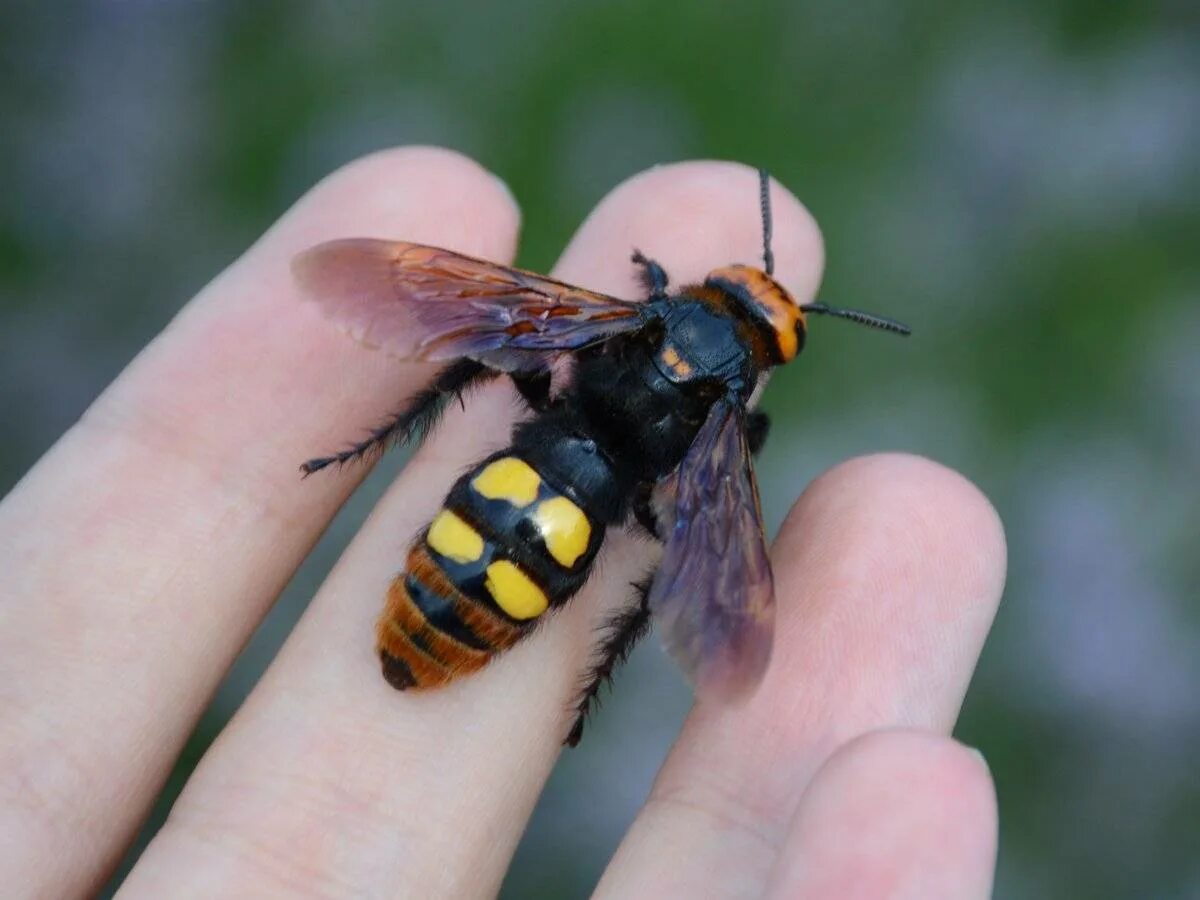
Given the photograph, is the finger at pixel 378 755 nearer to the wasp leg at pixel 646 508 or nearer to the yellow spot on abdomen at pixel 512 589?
the wasp leg at pixel 646 508

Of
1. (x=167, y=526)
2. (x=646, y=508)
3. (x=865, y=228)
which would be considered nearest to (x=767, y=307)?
(x=646, y=508)

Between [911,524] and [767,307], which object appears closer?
[911,524]

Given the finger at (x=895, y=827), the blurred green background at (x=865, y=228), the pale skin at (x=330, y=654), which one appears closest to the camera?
the finger at (x=895, y=827)

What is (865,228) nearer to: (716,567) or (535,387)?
(535,387)

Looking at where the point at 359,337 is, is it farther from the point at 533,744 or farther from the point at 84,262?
the point at 84,262

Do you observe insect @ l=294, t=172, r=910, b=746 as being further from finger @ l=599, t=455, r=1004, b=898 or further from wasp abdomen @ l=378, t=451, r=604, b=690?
finger @ l=599, t=455, r=1004, b=898

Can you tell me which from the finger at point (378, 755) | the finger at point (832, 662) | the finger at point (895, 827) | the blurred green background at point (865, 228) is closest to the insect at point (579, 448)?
the finger at point (378, 755)

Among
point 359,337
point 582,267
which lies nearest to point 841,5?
point 582,267
